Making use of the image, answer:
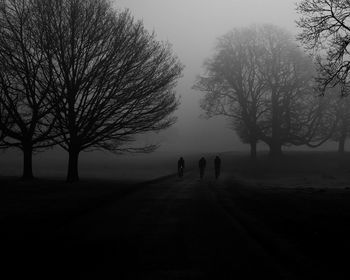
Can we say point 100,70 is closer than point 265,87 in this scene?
Yes

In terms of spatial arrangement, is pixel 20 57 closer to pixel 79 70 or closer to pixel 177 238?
pixel 79 70

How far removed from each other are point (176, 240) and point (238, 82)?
158 ft

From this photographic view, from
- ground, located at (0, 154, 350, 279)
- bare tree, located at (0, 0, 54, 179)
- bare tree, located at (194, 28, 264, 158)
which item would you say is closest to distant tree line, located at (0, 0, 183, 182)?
bare tree, located at (0, 0, 54, 179)

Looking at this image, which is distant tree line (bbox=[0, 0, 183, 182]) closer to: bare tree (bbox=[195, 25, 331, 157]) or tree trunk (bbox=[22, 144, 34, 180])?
tree trunk (bbox=[22, 144, 34, 180])

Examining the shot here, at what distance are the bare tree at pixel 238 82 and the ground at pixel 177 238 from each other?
1541 inches

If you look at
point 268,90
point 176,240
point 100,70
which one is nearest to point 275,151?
point 268,90

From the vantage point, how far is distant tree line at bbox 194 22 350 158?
177ft

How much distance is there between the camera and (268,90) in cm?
5562

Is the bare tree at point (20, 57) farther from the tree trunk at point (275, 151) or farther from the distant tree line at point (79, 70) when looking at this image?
the tree trunk at point (275, 151)

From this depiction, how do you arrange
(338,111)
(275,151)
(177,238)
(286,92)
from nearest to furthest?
(177,238), (286,92), (275,151), (338,111)

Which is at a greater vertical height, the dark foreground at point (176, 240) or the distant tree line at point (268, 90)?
the distant tree line at point (268, 90)

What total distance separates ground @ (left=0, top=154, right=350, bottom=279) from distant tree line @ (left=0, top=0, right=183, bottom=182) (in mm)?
12485

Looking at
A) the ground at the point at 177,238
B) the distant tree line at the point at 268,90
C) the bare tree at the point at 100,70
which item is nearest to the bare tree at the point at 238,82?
the distant tree line at the point at 268,90

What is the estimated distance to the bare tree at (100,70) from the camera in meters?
28.5
